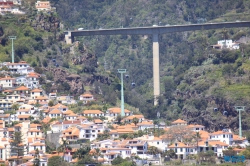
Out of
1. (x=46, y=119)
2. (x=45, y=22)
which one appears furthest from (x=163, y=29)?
(x=46, y=119)

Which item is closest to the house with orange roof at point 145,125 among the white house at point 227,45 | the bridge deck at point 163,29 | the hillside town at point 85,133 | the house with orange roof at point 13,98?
the hillside town at point 85,133

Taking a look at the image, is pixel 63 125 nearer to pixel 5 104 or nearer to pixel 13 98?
pixel 5 104

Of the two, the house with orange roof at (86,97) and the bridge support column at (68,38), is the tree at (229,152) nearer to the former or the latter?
the house with orange roof at (86,97)

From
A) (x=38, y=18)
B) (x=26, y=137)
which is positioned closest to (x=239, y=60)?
(x=38, y=18)

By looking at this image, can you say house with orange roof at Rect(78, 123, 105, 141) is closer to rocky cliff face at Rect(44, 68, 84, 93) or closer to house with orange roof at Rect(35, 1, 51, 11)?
rocky cliff face at Rect(44, 68, 84, 93)

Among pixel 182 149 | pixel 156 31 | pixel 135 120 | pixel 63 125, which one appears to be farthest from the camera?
pixel 156 31

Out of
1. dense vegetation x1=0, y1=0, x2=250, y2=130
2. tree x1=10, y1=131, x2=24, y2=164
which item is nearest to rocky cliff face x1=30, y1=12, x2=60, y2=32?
dense vegetation x1=0, y1=0, x2=250, y2=130
